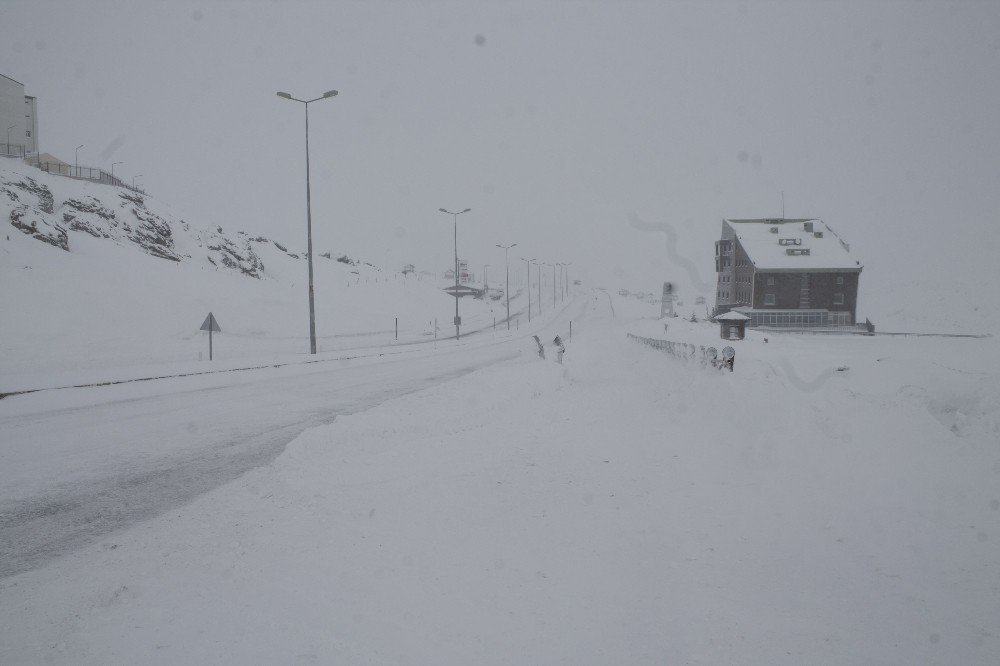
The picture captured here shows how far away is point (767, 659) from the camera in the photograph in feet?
11.3

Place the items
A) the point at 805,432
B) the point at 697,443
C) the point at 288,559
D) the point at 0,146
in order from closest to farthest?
the point at 288,559
the point at 805,432
the point at 697,443
the point at 0,146

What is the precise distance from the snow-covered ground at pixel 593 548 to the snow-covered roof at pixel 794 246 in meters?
45.3

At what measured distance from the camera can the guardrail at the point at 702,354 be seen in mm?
10394

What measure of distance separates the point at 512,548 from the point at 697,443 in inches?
197

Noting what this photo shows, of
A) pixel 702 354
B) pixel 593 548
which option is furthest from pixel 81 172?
pixel 593 548

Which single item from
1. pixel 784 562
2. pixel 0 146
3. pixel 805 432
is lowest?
pixel 784 562

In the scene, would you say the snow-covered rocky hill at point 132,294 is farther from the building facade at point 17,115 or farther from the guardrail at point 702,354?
the building facade at point 17,115

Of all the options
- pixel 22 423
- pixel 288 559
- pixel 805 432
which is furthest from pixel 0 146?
pixel 805 432

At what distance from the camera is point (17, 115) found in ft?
169

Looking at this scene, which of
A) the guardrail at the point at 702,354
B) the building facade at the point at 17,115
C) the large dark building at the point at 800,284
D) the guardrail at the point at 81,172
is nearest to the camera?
the guardrail at the point at 702,354

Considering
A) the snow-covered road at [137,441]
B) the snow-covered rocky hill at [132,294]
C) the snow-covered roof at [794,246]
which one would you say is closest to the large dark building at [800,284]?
the snow-covered roof at [794,246]

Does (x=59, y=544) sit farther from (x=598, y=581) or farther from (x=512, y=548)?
(x=598, y=581)

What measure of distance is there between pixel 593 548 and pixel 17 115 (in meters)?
73.1

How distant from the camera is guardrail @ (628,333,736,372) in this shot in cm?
1039
